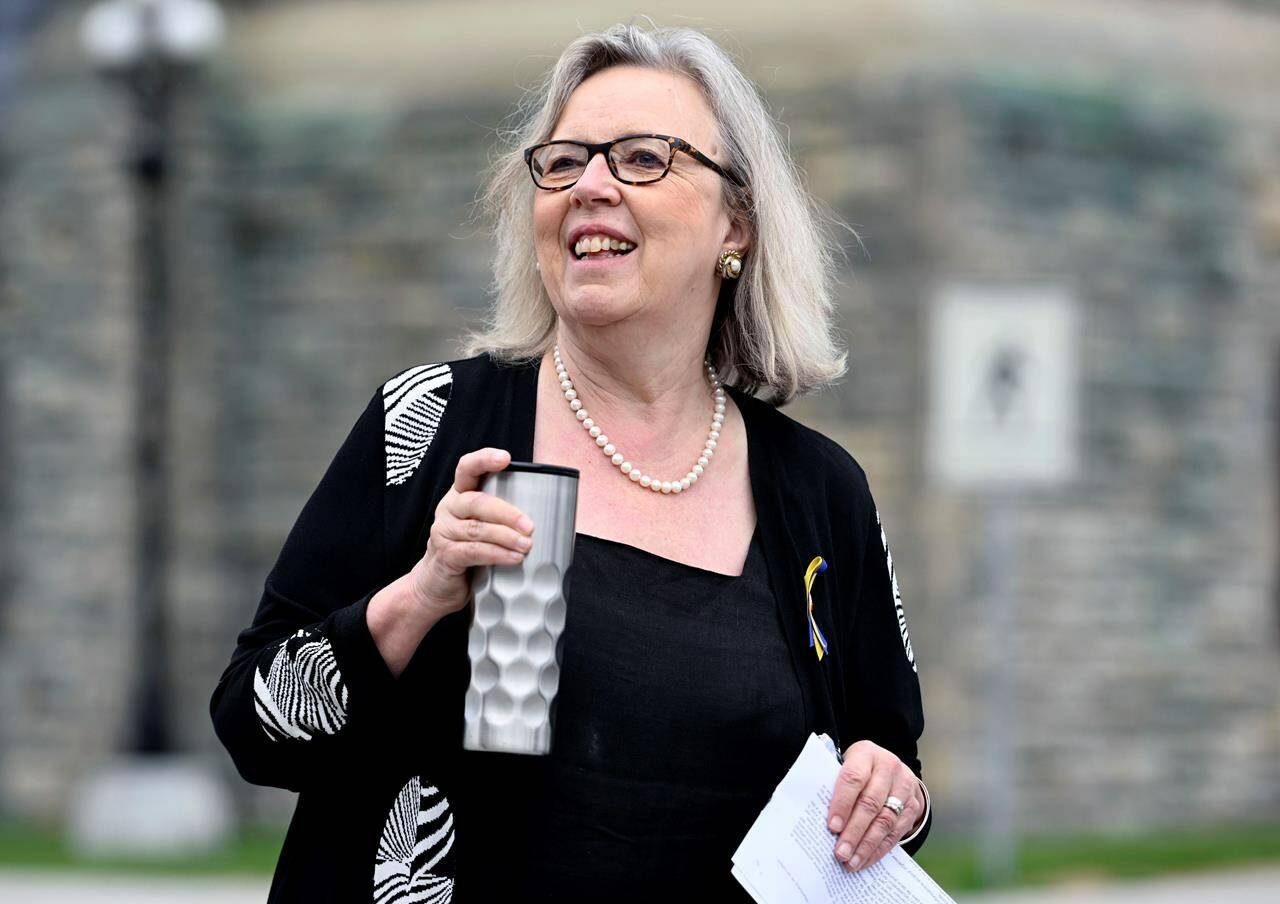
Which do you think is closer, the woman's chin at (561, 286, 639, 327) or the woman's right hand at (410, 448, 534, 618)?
the woman's right hand at (410, 448, 534, 618)

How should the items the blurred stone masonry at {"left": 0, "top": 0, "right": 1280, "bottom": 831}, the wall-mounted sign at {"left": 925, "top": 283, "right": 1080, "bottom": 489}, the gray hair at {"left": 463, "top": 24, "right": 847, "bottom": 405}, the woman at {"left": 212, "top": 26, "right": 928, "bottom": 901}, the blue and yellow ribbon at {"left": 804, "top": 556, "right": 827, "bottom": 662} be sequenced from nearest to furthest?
the woman at {"left": 212, "top": 26, "right": 928, "bottom": 901}, the blue and yellow ribbon at {"left": 804, "top": 556, "right": 827, "bottom": 662}, the gray hair at {"left": 463, "top": 24, "right": 847, "bottom": 405}, the wall-mounted sign at {"left": 925, "top": 283, "right": 1080, "bottom": 489}, the blurred stone masonry at {"left": 0, "top": 0, "right": 1280, "bottom": 831}

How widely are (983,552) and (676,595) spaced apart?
783 centimetres

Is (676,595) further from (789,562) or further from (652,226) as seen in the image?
(652,226)

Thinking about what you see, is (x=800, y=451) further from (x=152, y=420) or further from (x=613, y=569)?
(x=152, y=420)

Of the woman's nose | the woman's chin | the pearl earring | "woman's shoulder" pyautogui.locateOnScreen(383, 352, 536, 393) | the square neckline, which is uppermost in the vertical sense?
the woman's nose

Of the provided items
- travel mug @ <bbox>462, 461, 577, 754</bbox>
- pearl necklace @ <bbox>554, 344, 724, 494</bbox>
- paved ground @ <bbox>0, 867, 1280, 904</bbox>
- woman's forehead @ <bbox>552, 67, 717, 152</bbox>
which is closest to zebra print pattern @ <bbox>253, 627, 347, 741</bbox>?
travel mug @ <bbox>462, 461, 577, 754</bbox>

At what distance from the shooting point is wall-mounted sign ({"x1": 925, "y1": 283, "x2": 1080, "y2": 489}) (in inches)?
333

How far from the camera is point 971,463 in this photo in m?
8.50

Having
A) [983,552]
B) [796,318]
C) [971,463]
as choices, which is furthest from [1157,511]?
[796,318]

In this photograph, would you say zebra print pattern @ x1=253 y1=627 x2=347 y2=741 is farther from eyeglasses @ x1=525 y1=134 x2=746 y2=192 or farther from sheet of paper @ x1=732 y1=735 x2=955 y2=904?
eyeglasses @ x1=525 y1=134 x2=746 y2=192

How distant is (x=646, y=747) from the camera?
2.36 meters

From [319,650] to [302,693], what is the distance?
5cm

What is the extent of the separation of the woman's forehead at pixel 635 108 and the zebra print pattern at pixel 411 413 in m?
0.35

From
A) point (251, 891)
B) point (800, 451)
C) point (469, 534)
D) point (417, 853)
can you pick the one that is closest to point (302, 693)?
point (417, 853)
